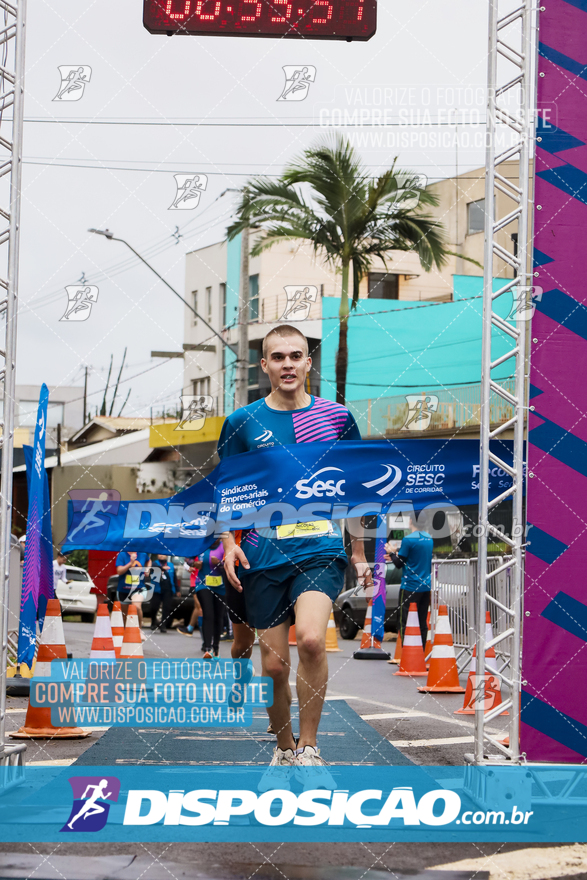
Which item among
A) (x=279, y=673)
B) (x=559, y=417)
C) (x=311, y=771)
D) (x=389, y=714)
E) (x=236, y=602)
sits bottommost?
(x=389, y=714)

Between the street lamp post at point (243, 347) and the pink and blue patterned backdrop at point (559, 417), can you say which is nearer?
the pink and blue patterned backdrop at point (559, 417)

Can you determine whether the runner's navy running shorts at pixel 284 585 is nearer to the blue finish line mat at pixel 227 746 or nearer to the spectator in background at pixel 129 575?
the blue finish line mat at pixel 227 746

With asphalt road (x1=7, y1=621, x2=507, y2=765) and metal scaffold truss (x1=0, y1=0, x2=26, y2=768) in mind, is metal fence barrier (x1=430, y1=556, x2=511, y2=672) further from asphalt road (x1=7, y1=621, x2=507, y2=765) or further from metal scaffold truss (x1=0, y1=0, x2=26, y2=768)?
metal scaffold truss (x1=0, y1=0, x2=26, y2=768)

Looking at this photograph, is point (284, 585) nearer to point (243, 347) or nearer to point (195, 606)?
point (195, 606)

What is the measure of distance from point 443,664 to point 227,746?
4.18 metres

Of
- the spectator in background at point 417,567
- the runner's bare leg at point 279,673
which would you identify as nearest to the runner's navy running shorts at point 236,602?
the runner's bare leg at point 279,673

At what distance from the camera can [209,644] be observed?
40.5 ft

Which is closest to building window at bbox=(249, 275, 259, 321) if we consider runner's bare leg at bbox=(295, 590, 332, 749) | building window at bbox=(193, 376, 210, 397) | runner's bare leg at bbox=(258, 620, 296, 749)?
building window at bbox=(193, 376, 210, 397)

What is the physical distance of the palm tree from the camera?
18.9m

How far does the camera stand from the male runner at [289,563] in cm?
463

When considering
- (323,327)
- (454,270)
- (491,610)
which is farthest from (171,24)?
(454,270)

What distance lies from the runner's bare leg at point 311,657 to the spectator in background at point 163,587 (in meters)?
14.3

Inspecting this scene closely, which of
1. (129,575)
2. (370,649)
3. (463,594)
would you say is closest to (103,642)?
(463,594)

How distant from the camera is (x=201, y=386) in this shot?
36156mm
